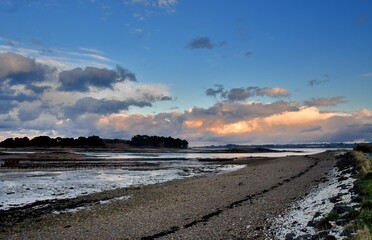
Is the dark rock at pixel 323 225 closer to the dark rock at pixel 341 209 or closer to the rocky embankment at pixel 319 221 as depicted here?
the rocky embankment at pixel 319 221

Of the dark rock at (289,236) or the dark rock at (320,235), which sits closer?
the dark rock at (320,235)

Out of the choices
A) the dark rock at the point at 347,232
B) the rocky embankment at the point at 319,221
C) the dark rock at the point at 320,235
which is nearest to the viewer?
the dark rock at the point at 347,232

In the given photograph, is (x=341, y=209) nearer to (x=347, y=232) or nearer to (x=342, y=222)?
(x=342, y=222)

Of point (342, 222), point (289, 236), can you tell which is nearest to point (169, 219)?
point (289, 236)

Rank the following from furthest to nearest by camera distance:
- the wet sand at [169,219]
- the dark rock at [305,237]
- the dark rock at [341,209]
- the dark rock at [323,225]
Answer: the wet sand at [169,219] < the dark rock at [341,209] < the dark rock at [323,225] < the dark rock at [305,237]

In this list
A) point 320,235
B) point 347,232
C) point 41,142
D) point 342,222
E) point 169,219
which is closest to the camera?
point 347,232

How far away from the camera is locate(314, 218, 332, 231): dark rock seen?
40.2 ft

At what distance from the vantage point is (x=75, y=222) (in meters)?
17.9

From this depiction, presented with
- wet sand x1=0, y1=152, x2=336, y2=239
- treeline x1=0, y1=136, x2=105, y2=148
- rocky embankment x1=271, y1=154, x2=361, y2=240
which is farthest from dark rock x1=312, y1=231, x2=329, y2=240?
treeline x1=0, y1=136, x2=105, y2=148

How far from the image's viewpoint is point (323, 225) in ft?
41.1

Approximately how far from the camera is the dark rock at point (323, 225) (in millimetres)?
12258

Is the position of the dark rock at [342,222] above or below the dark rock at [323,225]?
above

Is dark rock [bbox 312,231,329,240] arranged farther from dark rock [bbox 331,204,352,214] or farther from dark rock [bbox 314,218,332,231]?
dark rock [bbox 331,204,352,214]

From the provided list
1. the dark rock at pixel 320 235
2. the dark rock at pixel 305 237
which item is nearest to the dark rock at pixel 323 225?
the dark rock at pixel 305 237
